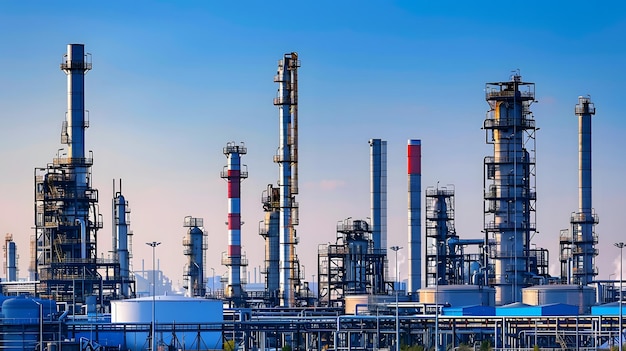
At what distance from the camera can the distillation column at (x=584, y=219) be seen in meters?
74.0

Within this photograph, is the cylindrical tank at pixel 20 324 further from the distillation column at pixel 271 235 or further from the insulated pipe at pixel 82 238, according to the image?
the distillation column at pixel 271 235


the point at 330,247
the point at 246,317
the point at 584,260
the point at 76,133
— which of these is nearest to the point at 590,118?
the point at 584,260

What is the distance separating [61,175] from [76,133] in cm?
213

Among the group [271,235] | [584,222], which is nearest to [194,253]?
[271,235]

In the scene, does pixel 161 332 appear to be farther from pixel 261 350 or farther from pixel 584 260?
pixel 584 260

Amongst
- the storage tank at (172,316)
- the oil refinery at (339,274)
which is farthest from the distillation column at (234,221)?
the storage tank at (172,316)

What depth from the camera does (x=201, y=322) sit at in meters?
61.1

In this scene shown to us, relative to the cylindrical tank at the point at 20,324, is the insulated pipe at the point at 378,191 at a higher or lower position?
higher

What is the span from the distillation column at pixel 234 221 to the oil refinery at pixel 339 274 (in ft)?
0.26

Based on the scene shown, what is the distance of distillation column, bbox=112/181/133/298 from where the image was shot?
76.3m

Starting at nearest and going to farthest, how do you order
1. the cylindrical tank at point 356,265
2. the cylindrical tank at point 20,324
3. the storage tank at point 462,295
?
the cylindrical tank at point 20,324
the storage tank at point 462,295
the cylindrical tank at point 356,265

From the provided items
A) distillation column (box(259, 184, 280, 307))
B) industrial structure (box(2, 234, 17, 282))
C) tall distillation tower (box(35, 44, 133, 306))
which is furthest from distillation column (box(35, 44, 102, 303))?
industrial structure (box(2, 234, 17, 282))

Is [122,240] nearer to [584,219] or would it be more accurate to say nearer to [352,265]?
[352,265]

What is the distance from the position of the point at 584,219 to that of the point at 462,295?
982cm
